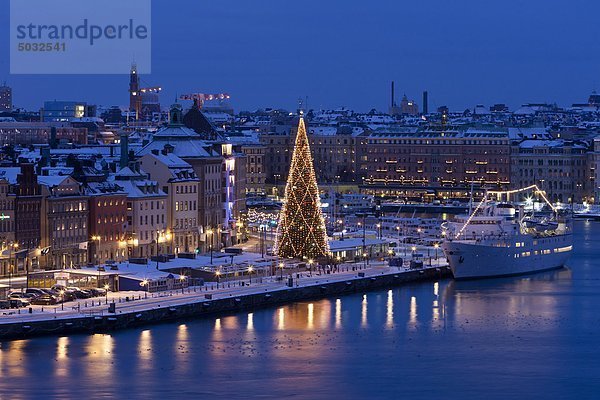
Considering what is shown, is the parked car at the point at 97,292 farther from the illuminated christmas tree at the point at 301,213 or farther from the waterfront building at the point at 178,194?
the waterfront building at the point at 178,194

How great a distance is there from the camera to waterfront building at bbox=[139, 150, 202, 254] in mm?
53281

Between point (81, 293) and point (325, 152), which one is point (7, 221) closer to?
point (81, 293)

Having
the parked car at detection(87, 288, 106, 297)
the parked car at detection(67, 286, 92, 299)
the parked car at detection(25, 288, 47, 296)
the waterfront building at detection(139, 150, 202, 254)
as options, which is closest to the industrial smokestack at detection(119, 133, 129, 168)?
the waterfront building at detection(139, 150, 202, 254)

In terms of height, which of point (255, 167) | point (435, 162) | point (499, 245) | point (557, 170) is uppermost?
point (435, 162)

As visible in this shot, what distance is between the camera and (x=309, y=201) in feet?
157

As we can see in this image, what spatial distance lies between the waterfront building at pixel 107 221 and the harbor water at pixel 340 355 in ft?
24.0

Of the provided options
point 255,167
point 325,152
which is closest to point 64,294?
point 255,167

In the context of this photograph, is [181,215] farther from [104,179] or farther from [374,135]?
[374,135]

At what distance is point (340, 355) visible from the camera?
36.1 meters

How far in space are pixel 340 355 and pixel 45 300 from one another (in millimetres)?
7612

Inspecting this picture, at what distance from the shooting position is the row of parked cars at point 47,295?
3994 centimetres

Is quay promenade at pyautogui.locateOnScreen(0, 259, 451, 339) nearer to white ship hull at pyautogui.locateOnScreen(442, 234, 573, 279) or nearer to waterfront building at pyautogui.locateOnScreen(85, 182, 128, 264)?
white ship hull at pyautogui.locateOnScreen(442, 234, 573, 279)

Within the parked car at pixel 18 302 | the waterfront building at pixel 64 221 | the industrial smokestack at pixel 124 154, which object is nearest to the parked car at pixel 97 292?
the parked car at pixel 18 302

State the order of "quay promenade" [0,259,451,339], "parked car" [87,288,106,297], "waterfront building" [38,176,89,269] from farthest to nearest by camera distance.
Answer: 1. "waterfront building" [38,176,89,269]
2. "parked car" [87,288,106,297]
3. "quay promenade" [0,259,451,339]
